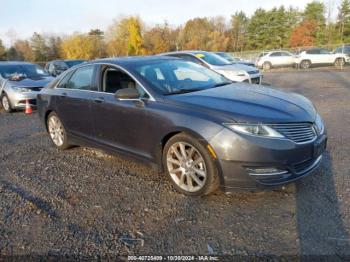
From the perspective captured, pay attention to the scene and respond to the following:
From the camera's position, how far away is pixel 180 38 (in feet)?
215

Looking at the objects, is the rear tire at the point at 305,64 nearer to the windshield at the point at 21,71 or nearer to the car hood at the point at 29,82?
the windshield at the point at 21,71

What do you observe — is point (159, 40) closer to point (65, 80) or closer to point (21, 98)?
point (21, 98)

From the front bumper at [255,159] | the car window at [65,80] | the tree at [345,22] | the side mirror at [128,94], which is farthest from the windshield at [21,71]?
the tree at [345,22]

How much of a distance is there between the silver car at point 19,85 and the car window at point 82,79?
4.93m

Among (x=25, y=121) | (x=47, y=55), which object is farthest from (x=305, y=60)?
(x=47, y=55)

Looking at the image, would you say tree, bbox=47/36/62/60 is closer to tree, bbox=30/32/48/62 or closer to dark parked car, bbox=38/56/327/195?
tree, bbox=30/32/48/62

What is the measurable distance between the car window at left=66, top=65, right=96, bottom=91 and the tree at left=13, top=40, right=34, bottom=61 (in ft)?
210

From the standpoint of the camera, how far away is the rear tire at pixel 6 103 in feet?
32.5

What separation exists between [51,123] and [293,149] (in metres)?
4.40

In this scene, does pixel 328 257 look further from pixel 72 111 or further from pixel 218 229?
pixel 72 111

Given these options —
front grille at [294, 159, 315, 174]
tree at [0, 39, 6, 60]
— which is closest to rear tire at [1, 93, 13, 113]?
front grille at [294, 159, 315, 174]

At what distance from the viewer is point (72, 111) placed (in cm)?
514

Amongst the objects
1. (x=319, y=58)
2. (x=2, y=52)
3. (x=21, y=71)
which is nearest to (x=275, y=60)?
(x=319, y=58)

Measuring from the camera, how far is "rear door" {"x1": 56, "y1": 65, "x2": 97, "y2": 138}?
4.81 meters
